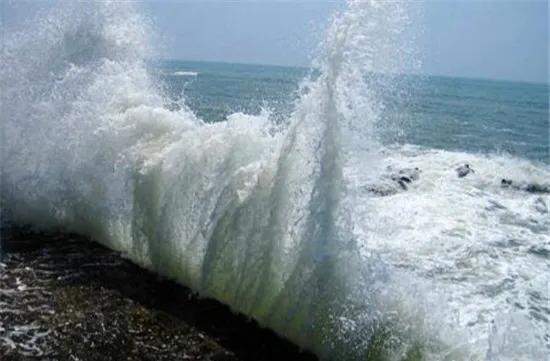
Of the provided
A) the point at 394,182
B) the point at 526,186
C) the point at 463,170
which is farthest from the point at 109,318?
the point at 526,186

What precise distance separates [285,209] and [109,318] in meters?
2.62

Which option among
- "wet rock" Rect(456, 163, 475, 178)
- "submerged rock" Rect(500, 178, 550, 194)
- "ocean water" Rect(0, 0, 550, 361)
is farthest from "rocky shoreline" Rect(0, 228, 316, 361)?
"submerged rock" Rect(500, 178, 550, 194)

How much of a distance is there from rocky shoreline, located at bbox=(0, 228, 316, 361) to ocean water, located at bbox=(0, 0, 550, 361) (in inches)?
14.3

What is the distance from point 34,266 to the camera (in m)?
8.02

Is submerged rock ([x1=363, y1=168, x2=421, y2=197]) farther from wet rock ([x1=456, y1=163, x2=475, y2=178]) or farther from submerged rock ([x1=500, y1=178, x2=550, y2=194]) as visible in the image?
submerged rock ([x1=500, y1=178, x2=550, y2=194])

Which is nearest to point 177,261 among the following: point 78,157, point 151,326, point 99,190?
point 151,326

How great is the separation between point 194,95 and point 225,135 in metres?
40.8

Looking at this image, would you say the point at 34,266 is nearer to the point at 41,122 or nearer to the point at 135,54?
the point at 41,122

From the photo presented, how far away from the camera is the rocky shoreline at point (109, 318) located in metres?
5.98

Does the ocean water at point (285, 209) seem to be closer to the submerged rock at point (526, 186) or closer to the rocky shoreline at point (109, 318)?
the rocky shoreline at point (109, 318)

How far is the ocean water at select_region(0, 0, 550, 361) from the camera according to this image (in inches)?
255

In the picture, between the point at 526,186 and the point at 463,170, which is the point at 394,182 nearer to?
the point at 463,170

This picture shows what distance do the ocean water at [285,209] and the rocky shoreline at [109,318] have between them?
363 millimetres

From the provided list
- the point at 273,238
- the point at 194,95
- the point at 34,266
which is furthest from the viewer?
the point at 194,95
